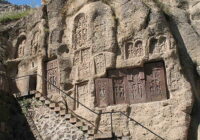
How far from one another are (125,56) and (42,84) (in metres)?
4.00

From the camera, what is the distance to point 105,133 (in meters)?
14.5

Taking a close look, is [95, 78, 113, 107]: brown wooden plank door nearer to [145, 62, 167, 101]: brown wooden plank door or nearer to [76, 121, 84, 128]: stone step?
[76, 121, 84, 128]: stone step

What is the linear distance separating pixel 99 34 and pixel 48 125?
4346mm

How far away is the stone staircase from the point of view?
1480 centimetres

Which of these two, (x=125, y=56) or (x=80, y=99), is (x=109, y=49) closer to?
(x=125, y=56)

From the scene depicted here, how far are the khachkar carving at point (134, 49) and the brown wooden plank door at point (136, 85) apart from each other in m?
0.63

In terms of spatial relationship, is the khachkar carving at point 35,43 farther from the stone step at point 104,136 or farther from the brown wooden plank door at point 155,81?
the stone step at point 104,136

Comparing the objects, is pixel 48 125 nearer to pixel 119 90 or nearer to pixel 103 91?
pixel 103 91

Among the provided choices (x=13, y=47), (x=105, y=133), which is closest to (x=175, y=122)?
(x=105, y=133)

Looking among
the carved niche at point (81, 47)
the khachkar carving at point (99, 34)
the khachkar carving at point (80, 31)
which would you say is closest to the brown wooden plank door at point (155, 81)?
the khachkar carving at point (99, 34)

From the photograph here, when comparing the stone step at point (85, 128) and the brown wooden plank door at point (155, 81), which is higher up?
the brown wooden plank door at point (155, 81)

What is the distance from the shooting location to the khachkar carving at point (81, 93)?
53.3 ft

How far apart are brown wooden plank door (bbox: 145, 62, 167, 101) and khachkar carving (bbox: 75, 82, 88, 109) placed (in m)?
2.58

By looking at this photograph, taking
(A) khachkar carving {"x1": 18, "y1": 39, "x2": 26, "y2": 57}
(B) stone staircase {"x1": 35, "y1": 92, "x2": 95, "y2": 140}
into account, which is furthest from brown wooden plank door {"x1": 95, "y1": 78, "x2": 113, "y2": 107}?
(A) khachkar carving {"x1": 18, "y1": 39, "x2": 26, "y2": 57}
